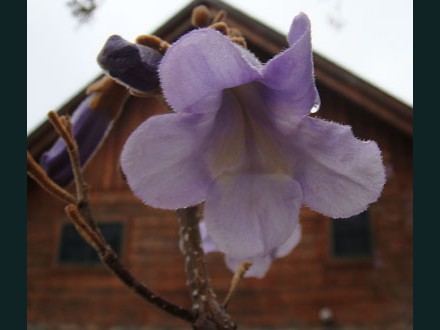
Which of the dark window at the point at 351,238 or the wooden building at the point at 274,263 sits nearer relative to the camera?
the wooden building at the point at 274,263

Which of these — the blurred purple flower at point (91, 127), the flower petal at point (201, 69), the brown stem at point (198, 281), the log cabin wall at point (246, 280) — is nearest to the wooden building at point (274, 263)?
the log cabin wall at point (246, 280)

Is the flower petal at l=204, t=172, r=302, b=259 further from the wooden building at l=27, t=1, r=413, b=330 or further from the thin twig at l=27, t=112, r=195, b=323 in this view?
the wooden building at l=27, t=1, r=413, b=330

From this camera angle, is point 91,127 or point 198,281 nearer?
point 198,281

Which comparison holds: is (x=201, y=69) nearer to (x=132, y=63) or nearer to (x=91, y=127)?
(x=132, y=63)

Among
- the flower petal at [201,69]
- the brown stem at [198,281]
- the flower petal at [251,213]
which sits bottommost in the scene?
the brown stem at [198,281]

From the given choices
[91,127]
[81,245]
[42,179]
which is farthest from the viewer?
[81,245]

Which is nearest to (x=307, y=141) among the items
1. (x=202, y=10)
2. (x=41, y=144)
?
(x=202, y=10)

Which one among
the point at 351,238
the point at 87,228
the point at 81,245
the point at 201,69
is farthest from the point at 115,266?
the point at 81,245

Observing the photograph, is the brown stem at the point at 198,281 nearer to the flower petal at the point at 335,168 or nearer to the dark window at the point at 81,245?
the flower petal at the point at 335,168
